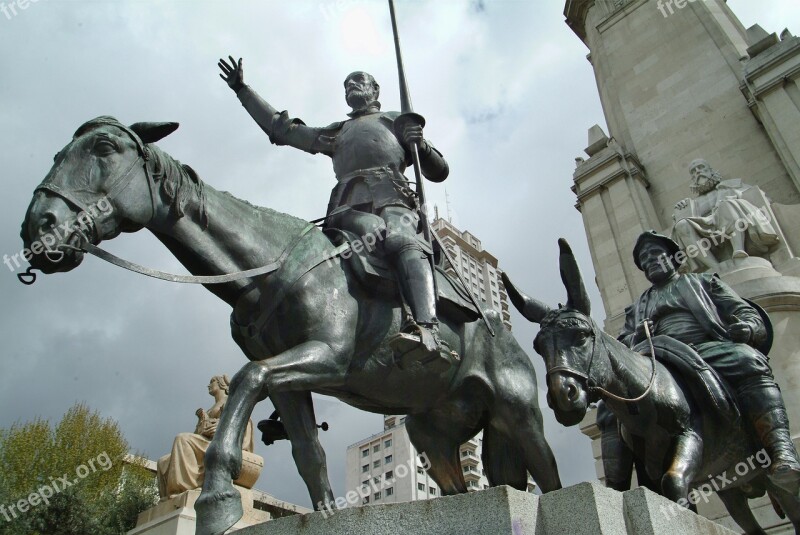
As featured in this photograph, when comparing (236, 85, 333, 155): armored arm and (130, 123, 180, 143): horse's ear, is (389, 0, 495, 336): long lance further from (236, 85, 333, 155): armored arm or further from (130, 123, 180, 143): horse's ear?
(130, 123, 180, 143): horse's ear

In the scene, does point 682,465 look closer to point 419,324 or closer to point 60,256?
point 419,324

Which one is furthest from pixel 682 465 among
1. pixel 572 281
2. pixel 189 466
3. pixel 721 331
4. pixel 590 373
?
pixel 189 466

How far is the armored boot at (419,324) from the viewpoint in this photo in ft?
15.5

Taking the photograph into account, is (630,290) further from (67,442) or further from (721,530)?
(67,442)

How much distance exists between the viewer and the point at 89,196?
4.54 meters

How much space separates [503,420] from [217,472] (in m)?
2.64

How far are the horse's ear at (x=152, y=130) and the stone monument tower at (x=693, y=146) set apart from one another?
1015 centimetres

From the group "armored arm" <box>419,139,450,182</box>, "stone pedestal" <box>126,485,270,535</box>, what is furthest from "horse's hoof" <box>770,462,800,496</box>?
"stone pedestal" <box>126,485,270,535</box>

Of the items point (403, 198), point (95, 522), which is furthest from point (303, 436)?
point (95, 522)

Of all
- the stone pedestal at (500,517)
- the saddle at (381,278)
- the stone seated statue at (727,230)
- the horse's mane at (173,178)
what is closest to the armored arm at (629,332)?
the saddle at (381,278)

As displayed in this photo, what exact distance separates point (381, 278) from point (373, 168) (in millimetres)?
1472

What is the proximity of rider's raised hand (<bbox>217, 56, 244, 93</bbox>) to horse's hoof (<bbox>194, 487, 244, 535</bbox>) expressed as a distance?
4576mm

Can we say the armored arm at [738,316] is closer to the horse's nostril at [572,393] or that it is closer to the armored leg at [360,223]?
the horse's nostril at [572,393]

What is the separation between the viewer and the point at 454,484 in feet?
19.5
